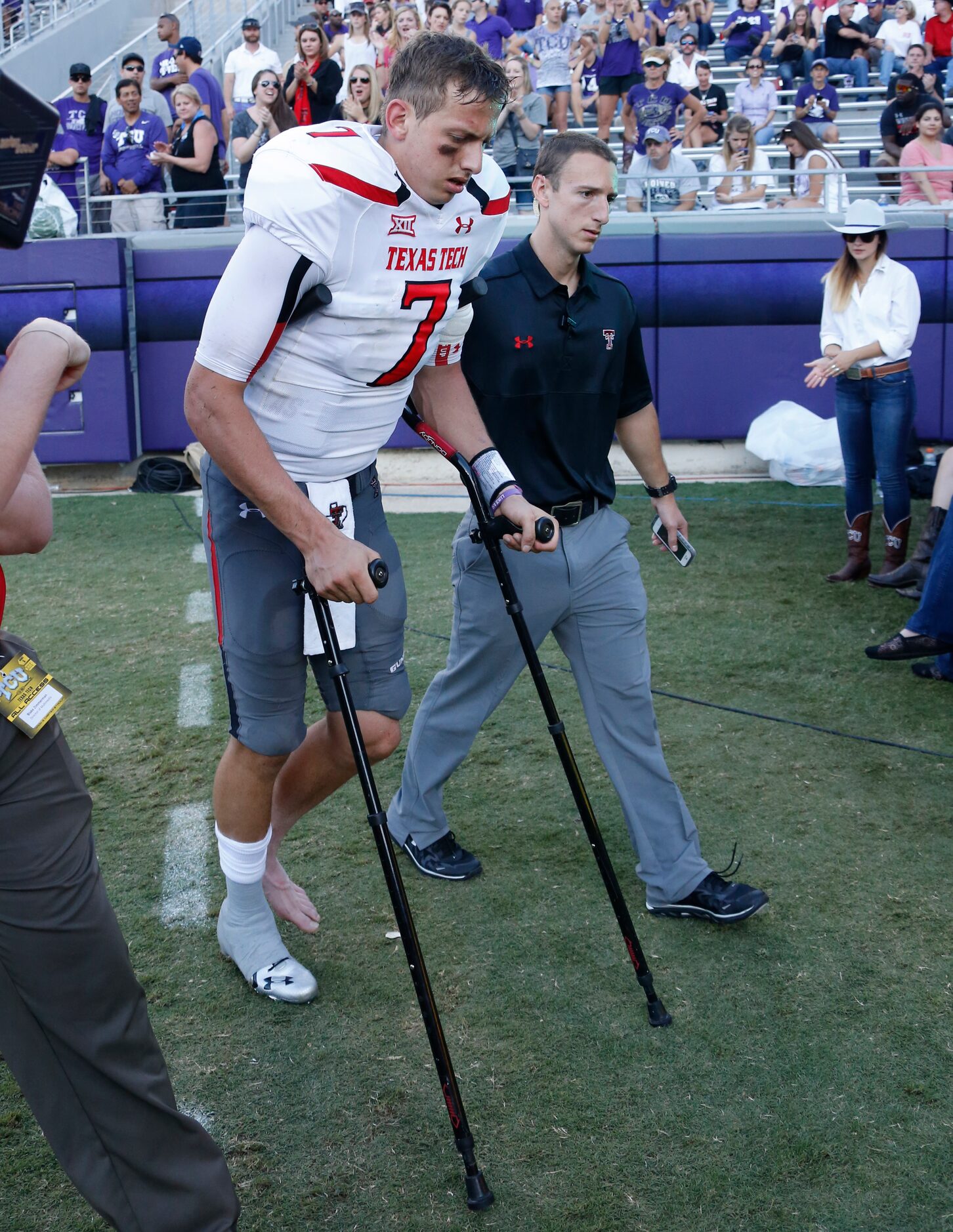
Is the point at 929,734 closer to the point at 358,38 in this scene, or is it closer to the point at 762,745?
the point at 762,745

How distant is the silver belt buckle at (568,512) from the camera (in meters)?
3.61

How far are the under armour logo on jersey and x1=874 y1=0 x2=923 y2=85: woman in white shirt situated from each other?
14.2 metres

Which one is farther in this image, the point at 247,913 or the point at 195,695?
the point at 195,695

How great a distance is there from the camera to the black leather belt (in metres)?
3.61

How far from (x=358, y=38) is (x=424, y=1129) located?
13.3 meters

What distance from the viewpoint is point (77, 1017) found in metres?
2.02

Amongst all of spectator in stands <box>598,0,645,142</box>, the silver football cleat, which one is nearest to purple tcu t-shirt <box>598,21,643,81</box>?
spectator in stands <box>598,0,645,142</box>

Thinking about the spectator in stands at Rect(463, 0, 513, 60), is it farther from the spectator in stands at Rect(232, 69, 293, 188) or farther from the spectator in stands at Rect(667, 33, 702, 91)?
the spectator in stands at Rect(232, 69, 293, 188)

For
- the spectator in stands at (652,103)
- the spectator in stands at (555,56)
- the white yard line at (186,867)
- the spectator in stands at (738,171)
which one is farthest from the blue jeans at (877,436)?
the spectator in stands at (555,56)

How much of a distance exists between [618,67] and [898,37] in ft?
13.4

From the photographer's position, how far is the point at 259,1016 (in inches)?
126

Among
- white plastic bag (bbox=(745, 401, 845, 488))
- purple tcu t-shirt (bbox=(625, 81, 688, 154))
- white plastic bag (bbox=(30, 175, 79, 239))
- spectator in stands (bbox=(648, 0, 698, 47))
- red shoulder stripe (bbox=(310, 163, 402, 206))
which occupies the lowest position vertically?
white plastic bag (bbox=(745, 401, 845, 488))

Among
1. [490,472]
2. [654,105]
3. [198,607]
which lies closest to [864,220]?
[198,607]

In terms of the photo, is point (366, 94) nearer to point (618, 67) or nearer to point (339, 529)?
point (618, 67)
